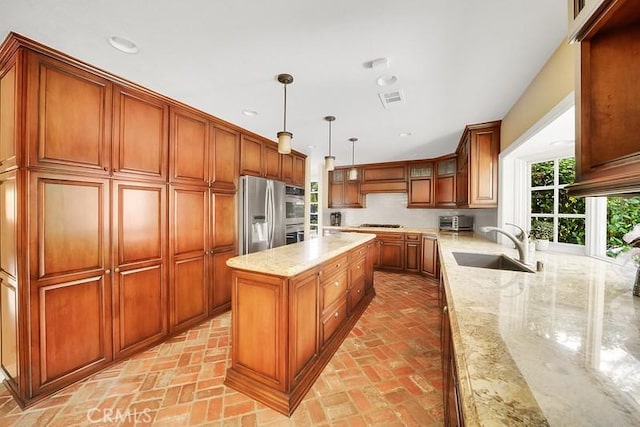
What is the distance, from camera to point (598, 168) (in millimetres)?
656

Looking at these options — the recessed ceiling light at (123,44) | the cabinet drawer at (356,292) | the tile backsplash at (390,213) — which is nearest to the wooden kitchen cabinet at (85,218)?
the recessed ceiling light at (123,44)

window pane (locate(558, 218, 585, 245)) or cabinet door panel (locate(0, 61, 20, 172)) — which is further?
window pane (locate(558, 218, 585, 245))

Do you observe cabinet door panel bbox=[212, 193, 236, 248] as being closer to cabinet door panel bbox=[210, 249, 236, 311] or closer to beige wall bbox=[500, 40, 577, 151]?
cabinet door panel bbox=[210, 249, 236, 311]

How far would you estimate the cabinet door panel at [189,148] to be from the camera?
239cm

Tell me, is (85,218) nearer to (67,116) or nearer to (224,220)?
(67,116)

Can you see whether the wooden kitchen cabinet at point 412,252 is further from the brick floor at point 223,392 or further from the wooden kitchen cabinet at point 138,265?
the wooden kitchen cabinet at point 138,265

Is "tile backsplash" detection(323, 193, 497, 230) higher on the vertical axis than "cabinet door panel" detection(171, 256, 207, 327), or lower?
higher

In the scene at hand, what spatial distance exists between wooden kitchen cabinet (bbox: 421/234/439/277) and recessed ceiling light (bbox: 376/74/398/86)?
10.1ft

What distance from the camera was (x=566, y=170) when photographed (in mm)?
2418

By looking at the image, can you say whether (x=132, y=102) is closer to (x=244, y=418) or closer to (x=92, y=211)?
(x=92, y=211)

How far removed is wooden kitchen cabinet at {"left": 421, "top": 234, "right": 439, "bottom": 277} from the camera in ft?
14.0

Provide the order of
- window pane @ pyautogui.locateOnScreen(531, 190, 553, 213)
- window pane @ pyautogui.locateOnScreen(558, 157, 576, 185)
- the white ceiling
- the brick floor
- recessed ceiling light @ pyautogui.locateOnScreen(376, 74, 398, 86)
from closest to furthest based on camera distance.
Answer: the white ceiling, the brick floor, recessed ceiling light @ pyautogui.locateOnScreen(376, 74, 398, 86), window pane @ pyautogui.locateOnScreen(558, 157, 576, 185), window pane @ pyautogui.locateOnScreen(531, 190, 553, 213)

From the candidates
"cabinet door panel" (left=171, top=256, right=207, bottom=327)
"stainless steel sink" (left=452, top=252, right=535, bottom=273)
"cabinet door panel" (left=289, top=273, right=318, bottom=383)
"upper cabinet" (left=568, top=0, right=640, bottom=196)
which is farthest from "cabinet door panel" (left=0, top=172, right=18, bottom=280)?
"stainless steel sink" (left=452, top=252, right=535, bottom=273)

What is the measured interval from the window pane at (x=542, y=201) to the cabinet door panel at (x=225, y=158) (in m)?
3.59
